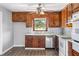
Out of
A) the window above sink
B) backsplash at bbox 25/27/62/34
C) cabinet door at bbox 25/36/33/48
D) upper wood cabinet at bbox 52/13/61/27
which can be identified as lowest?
cabinet door at bbox 25/36/33/48

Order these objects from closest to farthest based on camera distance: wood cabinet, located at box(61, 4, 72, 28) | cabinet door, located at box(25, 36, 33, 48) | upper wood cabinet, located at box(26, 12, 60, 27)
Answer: wood cabinet, located at box(61, 4, 72, 28)
cabinet door, located at box(25, 36, 33, 48)
upper wood cabinet, located at box(26, 12, 60, 27)

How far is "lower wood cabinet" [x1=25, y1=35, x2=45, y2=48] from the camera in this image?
27.7 ft

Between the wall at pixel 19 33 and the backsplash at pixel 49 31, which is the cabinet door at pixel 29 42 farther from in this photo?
the wall at pixel 19 33

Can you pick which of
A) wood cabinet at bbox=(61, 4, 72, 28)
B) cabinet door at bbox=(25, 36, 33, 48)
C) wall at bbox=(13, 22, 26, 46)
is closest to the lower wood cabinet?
cabinet door at bbox=(25, 36, 33, 48)

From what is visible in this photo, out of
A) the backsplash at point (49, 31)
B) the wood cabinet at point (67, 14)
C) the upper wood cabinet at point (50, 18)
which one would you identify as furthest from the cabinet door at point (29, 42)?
the wood cabinet at point (67, 14)

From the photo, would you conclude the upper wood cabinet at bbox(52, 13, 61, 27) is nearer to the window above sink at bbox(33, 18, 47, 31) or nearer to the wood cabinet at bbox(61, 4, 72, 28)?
the window above sink at bbox(33, 18, 47, 31)

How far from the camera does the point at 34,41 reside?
8469 millimetres

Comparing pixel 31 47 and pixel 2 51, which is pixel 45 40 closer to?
pixel 31 47

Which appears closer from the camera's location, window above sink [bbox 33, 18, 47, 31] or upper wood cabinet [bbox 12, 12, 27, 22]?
upper wood cabinet [bbox 12, 12, 27, 22]

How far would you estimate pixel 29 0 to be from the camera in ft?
3.12

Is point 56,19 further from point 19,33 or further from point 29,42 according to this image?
point 19,33

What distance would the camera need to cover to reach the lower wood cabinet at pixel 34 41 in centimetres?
844

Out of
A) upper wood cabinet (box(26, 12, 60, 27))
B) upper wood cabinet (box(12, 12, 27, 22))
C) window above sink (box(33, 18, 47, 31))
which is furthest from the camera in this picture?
window above sink (box(33, 18, 47, 31))

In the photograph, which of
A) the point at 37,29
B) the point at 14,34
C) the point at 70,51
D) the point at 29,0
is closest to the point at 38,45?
the point at 37,29
